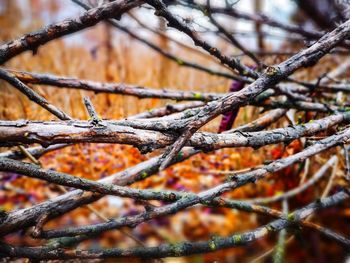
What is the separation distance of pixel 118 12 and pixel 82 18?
0.43 feet

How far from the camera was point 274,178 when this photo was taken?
9.77ft

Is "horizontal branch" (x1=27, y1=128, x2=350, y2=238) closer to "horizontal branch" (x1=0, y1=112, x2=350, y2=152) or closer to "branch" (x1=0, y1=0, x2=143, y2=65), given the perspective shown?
"horizontal branch" (x1=0, y1=112, x2=350, y2=152)

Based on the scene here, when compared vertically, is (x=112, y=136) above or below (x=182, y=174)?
below

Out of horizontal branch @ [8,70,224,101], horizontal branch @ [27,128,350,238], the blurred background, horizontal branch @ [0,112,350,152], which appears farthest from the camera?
the blurred background

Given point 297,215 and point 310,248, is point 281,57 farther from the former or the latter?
point 310,248

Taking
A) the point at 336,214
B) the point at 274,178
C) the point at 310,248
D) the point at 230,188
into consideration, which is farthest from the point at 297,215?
the point at 336,214

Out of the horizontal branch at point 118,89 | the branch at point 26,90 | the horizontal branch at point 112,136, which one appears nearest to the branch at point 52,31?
the branch at point 26,90

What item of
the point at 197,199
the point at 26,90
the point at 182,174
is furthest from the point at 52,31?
the point at 182,174

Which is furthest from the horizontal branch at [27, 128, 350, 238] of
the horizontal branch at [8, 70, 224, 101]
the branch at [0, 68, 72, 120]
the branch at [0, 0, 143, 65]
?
the horizontal branch at [8, 70, 224, 101]

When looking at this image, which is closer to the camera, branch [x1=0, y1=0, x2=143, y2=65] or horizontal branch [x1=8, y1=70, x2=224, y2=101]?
branch [x1=0, y1=0, x2=143, y2=65]

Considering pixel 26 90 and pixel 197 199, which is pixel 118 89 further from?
pixel 197 199

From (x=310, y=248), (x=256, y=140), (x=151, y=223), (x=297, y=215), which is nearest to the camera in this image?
(x=256, y=140)

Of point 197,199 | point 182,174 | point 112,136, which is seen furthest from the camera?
point 182,174

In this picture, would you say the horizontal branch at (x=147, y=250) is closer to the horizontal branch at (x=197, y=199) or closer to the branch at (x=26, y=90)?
the horizontal branch at (x=197, y=199)
